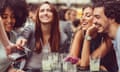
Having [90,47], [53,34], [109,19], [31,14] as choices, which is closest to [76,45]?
[90,47]

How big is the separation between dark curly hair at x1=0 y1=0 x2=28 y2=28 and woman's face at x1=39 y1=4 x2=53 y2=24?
13 centimetres

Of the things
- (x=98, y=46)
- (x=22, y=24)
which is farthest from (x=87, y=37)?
(x=22, y=24)

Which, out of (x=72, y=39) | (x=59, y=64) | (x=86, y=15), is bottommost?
(x=59, y=64)

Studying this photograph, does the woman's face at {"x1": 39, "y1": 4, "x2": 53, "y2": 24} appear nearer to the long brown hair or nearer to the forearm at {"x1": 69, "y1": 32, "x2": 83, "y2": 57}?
the long brown hair

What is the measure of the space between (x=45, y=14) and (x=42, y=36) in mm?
202

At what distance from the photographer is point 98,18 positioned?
3.32m

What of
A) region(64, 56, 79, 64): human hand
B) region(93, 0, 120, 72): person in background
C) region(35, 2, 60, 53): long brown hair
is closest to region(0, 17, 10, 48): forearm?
region(35, 2, 60, 53): long brown hair

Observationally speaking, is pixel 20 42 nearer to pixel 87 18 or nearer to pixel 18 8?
pixel 18 8

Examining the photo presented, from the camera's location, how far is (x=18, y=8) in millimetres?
3348

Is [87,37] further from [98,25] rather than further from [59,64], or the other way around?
[59,64]

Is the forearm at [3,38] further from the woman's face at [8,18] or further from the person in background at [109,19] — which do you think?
the person in background at [109,19]

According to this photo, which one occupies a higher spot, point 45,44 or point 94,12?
point 94,12

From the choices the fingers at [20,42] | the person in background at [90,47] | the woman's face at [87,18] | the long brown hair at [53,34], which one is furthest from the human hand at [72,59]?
the fingers at [20,42]

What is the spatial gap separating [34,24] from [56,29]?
0.20 m
